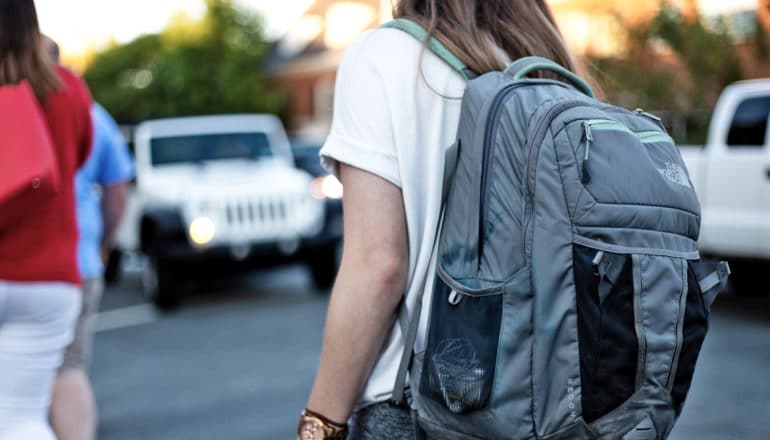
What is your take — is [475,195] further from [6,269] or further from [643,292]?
[6,269]

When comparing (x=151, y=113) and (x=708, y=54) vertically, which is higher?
(x=708, y=54)

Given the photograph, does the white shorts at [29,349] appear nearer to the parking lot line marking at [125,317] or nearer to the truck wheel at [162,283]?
the parking lot line marking at [125,317]

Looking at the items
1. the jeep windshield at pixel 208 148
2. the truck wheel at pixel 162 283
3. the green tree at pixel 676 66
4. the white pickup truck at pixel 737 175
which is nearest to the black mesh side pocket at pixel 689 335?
the white pickup truck at pixel 737 175

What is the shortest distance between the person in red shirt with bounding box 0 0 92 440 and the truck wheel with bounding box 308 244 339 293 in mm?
7536

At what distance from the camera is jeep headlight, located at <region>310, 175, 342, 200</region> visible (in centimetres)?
1023

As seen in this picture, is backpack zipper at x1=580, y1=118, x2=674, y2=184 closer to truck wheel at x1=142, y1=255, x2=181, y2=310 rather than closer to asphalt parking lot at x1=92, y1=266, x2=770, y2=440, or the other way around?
asphalt parking lot at x1=92, y1=266, x2=770, y2=440

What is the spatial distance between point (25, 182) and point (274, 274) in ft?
34.2

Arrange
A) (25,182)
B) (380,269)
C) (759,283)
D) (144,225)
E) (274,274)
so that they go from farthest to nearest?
(274,274)
(144,225)
(759,283)
(25,182)
(380,269)

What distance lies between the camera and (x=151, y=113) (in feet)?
181

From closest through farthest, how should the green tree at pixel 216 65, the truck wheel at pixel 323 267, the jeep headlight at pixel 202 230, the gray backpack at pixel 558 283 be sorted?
1. the gray backpack at pixel 558 283
2. the jeep headlight at pixel 202 230
3. the truck wheel at pixel 323 267
4. the green tree at pixel 216 65

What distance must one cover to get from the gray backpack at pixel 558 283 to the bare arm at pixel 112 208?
295cm

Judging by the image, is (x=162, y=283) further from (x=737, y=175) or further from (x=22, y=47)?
(x=22, y=47)

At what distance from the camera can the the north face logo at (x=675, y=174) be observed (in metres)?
1.52

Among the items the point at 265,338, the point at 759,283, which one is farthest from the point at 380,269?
the point at 759,283
